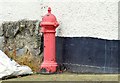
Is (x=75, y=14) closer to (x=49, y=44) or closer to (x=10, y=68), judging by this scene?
(x=49, y=44)

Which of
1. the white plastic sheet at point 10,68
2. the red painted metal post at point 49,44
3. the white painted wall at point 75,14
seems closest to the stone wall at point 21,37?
the white painted wall at point 75,14

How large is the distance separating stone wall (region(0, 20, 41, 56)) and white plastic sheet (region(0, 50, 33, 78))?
27.8 inches

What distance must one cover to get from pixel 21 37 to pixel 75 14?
1384 millimetres

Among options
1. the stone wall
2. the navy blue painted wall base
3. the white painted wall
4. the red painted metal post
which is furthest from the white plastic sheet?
the white painted wall

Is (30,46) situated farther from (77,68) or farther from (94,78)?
(94,78)

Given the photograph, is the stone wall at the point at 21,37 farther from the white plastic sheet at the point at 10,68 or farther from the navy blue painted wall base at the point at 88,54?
the white plastic sheet at the point at 10,68

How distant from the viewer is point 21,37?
31.5 feet

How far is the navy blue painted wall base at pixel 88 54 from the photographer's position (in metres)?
8.78

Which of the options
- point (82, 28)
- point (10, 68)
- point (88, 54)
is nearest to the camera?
point (10, 68)

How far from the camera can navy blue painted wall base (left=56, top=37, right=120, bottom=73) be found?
8781 millimetres

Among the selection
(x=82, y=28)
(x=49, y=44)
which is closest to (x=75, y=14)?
(x=82, y=28)

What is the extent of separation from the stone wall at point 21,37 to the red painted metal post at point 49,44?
44 cm

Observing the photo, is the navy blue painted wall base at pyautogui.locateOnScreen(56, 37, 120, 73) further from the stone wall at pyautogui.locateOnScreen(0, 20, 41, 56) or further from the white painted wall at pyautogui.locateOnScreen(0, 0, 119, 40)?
the stone wall at pyautogui.locateOnScreen(0, 20, 41, 56)

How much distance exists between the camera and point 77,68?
9234 millimetres
